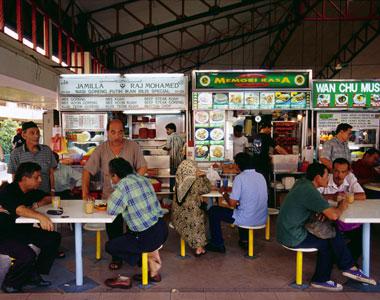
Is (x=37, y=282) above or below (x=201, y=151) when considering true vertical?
below

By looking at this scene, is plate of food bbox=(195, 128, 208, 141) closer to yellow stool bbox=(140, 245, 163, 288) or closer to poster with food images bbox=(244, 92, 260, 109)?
poster with food images bbox=(244, 92, 260, 109)

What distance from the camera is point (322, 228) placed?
11.6ft

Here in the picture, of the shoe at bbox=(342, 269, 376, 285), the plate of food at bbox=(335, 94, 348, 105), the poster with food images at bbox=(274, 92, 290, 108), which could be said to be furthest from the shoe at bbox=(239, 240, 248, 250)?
the plate of food at bbox=(335, 94, 348, 105)

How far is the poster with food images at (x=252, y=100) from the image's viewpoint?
668 centimetres

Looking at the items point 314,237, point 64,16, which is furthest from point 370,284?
point 64,16

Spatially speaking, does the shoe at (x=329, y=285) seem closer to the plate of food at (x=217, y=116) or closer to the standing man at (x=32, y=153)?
the standing man at (x=32, y=153)

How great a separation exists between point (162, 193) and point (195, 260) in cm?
222

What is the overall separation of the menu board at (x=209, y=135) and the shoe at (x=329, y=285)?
348 centimetres

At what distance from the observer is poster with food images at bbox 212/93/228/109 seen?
670 cm

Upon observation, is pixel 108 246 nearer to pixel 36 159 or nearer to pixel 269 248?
pixel 36 159

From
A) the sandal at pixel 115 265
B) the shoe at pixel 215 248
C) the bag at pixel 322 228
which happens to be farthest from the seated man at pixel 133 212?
the bag at pixel 322 228

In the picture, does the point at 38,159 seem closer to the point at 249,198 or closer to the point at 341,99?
the point at 249,198

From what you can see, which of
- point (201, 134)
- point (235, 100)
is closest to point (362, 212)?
point (235, 100)

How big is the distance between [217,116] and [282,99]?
3.88ft
